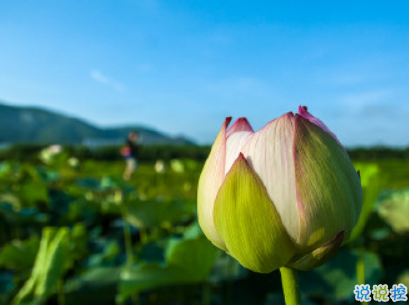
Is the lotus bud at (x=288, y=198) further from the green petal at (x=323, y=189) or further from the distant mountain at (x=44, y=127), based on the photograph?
the distant mountain at (x=44, y=127)

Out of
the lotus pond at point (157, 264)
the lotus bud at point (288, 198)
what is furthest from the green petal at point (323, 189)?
the lotus pond at point (157, 264)

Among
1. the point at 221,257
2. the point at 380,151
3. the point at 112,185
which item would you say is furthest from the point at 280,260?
the point at 380,151

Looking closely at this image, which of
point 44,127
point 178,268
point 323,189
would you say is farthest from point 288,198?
point 44,127

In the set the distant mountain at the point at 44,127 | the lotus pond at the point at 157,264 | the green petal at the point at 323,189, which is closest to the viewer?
the green petal at the point at 323,189

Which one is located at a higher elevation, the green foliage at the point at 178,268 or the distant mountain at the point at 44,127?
the distant mountain at the point at 44,127

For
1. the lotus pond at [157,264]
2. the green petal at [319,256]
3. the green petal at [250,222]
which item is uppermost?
the green petal at [250,222]

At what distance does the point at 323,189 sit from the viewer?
0.24 metres

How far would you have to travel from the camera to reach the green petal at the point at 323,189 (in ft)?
0.78

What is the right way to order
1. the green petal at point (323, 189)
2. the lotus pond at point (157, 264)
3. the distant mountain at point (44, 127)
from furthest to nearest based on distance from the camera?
the distant mountain at point (44, 127)
the lotus pond at point (157, 264)
the green petal at point (323, 189)

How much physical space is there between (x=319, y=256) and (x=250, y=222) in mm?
46

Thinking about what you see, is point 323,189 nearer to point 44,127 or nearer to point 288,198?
point 288,198

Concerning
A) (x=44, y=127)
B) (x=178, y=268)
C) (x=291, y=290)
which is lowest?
(x=178, y=268)

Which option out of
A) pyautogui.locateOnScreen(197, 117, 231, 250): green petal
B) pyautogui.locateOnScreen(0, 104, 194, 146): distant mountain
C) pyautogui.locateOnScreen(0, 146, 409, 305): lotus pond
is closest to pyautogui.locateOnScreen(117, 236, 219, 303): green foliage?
pyautogui.locateOnScreen(0, 146, 409, 305): lotus pond

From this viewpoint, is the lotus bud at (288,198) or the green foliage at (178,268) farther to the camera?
the green foliage at (178,268)
